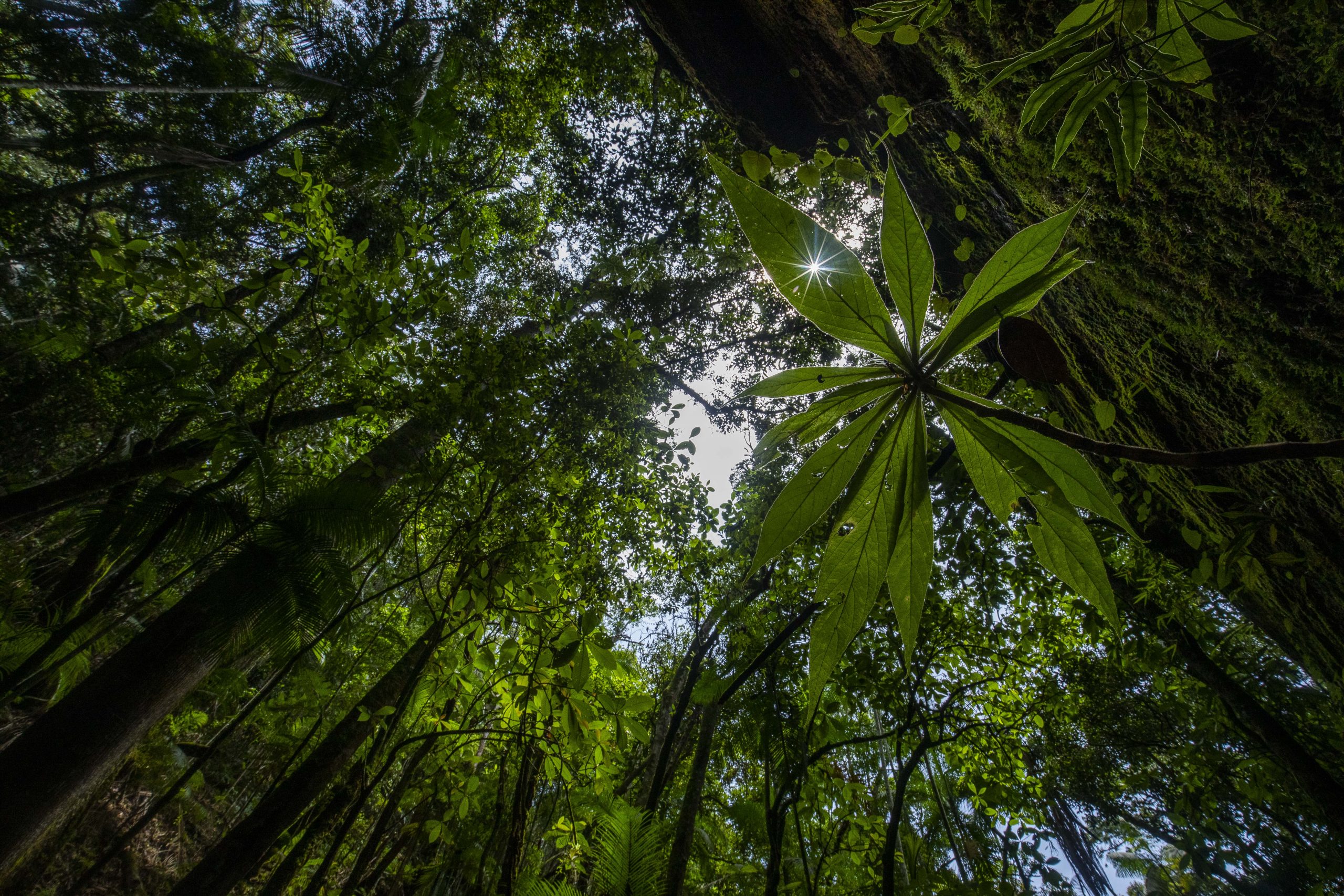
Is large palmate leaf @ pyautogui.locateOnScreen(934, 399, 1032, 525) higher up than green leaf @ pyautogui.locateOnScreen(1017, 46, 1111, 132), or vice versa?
green leaf @ pyautogui.locateOnScreen(1017, 46, 1111, 132)

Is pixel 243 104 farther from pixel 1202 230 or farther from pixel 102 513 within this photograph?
pixel 1202 230

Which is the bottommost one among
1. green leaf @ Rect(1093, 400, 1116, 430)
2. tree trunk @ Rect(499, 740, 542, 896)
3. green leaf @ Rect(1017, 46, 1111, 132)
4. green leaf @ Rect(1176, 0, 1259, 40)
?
tree trunk @ Rect(499, 740, 542, 896)

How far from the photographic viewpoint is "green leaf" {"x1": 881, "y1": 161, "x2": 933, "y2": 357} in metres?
0.64

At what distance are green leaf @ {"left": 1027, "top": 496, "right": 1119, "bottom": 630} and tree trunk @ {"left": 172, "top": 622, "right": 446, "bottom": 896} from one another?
6.26ft

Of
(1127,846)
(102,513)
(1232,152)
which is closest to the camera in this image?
(1232,152)

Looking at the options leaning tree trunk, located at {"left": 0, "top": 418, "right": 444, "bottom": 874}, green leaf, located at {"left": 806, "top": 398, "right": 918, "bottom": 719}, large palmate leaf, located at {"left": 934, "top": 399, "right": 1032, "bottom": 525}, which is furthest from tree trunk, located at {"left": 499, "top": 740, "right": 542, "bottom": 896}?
large palmate leaf, located at {"left": 934, "top": 399, "right": 1032, "bottom": 525}

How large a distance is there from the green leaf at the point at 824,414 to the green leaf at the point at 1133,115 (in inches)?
16.5

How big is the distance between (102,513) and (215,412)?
0.55 meters

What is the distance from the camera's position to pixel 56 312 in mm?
4746

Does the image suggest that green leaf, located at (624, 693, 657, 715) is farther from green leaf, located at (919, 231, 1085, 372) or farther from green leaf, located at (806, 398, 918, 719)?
green leaf, located at (919, 231, 1085, 372)

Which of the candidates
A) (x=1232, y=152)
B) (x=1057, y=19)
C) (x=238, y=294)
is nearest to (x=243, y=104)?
(x=238, y=294)

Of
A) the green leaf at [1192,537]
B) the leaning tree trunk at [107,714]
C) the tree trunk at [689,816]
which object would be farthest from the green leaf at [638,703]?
the leaning tree trunk at [107,714]

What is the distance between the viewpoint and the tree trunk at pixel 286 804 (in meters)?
1.60

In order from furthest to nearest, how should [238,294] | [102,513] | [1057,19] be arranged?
[238,294] < [102,513] < [1057,19]
